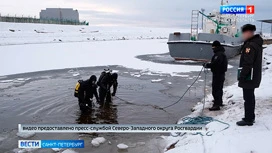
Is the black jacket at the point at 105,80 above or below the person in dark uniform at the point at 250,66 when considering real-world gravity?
below

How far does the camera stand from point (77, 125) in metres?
5.92

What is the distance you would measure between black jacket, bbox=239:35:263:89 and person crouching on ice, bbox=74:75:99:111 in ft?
12.1

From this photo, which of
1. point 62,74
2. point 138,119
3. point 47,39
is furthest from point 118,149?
point 47,39

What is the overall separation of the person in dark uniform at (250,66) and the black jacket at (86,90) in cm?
376

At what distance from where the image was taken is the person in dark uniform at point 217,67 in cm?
632

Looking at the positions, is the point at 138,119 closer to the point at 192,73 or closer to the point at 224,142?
the point at 224,142

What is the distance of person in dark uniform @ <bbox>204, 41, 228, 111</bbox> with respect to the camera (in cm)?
632

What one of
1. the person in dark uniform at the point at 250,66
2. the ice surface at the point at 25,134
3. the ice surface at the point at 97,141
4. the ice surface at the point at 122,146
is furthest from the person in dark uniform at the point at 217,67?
the ice surface at the point at 25,134

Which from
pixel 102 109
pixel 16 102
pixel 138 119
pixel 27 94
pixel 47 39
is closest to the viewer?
pixel 138 119

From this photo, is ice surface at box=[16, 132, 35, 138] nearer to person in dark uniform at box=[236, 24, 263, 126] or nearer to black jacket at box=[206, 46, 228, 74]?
person in dark uniform at box=[236, 24, 263, 126]

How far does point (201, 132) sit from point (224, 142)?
0.88 meters

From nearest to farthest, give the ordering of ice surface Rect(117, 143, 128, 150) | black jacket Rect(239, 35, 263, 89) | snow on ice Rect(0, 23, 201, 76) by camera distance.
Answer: black jacket Rect(239, 35, 263, 89), ice surface Rect(117, 143, 128, 150), snow on ice Rect(0, 23, 201, 76)

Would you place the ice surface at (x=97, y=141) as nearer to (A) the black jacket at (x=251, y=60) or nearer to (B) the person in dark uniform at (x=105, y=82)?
(B) the person in dark uniform at (x=105, y=82)

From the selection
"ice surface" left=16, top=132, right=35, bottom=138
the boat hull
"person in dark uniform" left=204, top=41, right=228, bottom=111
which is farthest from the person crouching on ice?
the boat hull
